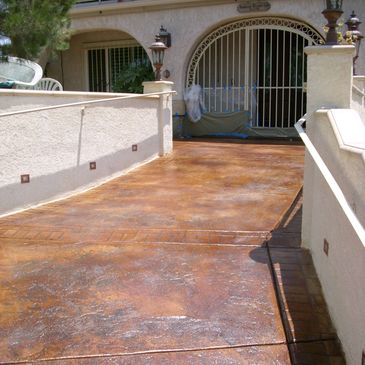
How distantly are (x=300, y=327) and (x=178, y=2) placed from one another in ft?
34.2

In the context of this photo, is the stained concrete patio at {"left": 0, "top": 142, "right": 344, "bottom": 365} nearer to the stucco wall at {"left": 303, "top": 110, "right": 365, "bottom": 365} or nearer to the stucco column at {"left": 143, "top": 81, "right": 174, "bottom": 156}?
the stucco wall at {"left": 303, "top": 110, "right": 365, "bottom": 365}

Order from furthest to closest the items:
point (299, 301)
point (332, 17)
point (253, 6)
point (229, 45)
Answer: point (229, 45) → point (253, 6) → point (332, 17) → point (299, 301)

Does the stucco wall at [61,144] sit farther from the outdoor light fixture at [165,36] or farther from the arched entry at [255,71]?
the arched entry at [255,71]

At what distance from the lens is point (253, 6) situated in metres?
11.3

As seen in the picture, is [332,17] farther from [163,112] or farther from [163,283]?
[163,112]

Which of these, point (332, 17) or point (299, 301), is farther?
point (332, 17)

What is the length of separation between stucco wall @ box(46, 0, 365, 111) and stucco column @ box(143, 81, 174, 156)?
11.6ft

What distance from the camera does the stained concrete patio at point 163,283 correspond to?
2668 mm

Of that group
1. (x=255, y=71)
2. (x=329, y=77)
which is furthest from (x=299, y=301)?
(x=255, y=71)

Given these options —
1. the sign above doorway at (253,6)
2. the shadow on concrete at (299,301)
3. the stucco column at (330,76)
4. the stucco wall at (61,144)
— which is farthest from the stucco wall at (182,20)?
the shadow on concrete at (299,301)

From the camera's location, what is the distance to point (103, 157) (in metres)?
6.89

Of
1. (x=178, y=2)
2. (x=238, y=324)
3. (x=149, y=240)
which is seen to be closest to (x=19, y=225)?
(x=149, y=240)

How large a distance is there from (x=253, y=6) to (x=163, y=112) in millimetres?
4351

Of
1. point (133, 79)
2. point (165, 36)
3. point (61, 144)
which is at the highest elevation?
point (165, 36)
